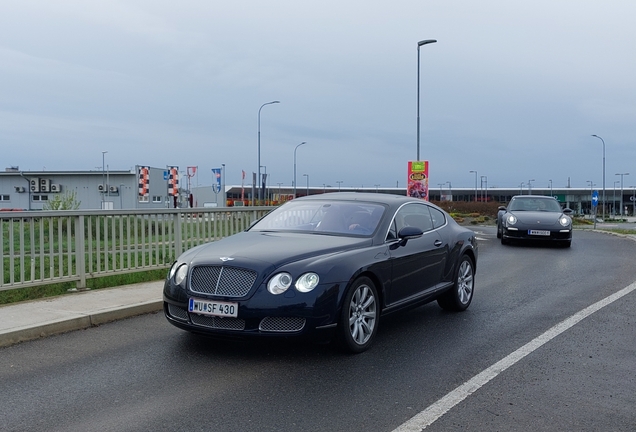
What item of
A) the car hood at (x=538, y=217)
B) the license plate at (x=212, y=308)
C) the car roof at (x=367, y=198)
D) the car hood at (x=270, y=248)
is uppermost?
the car roof at (x=367, y=198)

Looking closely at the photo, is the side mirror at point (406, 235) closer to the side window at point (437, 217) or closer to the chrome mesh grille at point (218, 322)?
the side window at point (437, 217)

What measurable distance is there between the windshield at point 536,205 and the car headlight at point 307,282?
1499 centimetres

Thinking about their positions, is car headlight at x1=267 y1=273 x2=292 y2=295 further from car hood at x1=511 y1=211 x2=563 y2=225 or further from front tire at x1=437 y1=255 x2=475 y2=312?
car hood at x1=511 y1=211 x2=563 y2=225

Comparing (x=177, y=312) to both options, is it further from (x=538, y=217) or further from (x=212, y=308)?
(x=538, y=217)

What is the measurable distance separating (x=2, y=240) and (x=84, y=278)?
1431mm

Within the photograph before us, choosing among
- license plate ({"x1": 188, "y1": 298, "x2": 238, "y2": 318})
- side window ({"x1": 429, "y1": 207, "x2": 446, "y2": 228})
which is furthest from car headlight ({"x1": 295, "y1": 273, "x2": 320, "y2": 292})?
side window ({"x1": 429, "y1": 207, "x2": 446, "y2": 228})

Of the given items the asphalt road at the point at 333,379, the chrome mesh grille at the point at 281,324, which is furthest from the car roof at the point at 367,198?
the chrome mesh grille at the point at 281,324

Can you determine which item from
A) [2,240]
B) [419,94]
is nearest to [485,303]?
[2,240]

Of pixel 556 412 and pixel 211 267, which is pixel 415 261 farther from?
pixel 556 412

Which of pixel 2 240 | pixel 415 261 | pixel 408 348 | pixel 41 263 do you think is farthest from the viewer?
pixel 41 263

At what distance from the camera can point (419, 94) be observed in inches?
1112

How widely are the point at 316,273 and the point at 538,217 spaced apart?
1423 centimetres

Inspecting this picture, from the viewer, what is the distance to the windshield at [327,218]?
6.79m

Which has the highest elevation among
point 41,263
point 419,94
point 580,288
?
point 419,94
